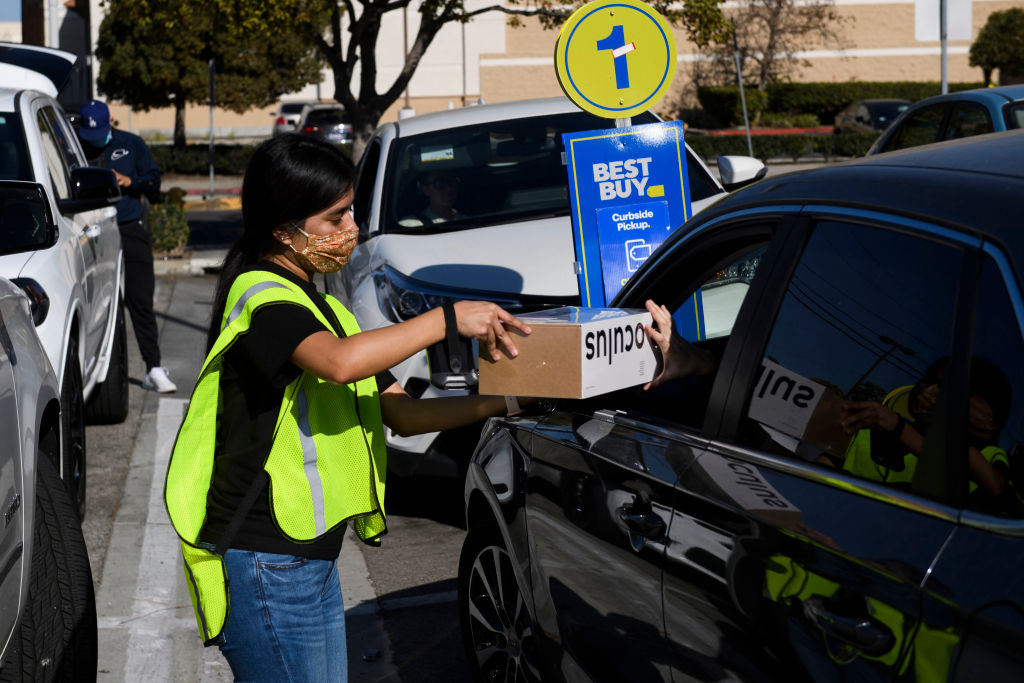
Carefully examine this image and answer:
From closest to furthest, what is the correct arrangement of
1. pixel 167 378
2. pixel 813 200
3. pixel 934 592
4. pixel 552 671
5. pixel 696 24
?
pixel 934 592
pixel 813 200
pixel 552 671
pixel 167 378
pixel 696 24

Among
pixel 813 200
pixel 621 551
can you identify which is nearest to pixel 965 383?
pixel 813 200

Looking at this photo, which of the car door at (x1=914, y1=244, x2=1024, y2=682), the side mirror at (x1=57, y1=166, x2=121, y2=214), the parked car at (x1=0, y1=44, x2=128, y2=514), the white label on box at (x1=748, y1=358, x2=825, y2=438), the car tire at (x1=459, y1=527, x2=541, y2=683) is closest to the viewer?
the car door at (x1=914, y1=244, x2=1024, y2=682)

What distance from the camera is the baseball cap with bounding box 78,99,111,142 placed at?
9156mm

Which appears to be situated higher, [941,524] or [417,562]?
[941,524]

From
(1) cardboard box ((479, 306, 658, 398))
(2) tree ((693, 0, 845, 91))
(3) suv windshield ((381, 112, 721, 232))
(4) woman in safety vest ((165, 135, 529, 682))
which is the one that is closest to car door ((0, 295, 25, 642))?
(4) woman in safety vest ((165, 135, 529, 682))

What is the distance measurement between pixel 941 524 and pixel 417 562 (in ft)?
12.8

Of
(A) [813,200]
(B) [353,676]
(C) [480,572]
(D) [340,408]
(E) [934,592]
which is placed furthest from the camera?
(B) [353,676]

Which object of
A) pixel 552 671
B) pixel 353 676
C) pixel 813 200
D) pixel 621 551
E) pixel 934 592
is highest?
pixel 813 200

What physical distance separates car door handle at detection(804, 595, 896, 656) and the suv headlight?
12.3 ft

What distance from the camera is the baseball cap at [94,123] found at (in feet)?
30.0

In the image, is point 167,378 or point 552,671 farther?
point 167,378

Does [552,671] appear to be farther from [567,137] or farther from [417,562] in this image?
[567,137]

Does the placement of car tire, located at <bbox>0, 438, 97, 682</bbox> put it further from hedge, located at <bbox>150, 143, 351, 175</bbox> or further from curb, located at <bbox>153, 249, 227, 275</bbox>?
hedge, located at <bbox>150, 143, 351, 175</bbox>

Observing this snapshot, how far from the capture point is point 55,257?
19.1ft
